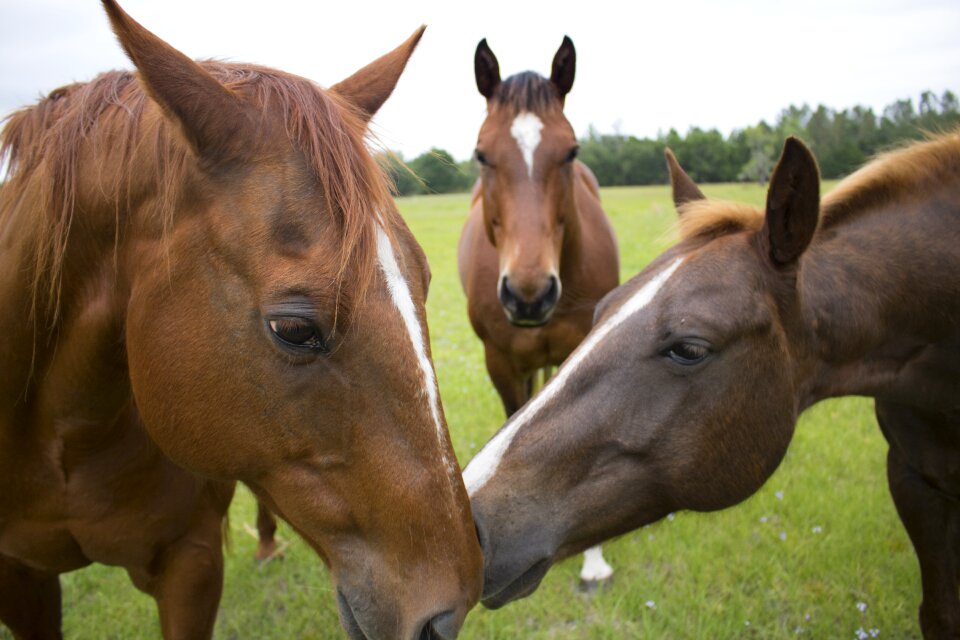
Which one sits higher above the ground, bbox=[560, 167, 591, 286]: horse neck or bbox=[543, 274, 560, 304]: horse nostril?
bbox=[560, 167, 591, 286]: horse neck

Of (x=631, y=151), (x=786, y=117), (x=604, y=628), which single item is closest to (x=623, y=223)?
(x=604, y=628)

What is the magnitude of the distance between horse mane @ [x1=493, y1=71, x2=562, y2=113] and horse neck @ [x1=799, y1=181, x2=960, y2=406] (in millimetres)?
2604

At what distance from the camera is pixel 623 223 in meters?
26.6

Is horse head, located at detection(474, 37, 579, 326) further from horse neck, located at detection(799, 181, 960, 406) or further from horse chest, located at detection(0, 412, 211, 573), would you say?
horse chest, located at detection(0, 412, 211, 573)

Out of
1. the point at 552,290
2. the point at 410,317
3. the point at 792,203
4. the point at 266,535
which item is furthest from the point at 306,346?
the point at 266,535

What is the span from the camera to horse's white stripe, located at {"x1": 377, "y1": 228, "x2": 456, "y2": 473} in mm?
1560

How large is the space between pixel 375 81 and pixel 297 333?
3.55 ft

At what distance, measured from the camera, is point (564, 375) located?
221 centimetres

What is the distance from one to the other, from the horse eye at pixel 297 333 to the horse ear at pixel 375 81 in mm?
877

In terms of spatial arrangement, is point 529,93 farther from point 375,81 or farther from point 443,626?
point 443,626

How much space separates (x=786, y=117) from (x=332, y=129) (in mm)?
79626

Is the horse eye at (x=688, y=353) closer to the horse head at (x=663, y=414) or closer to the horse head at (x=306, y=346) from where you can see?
the horse head at (x=663, y=414)

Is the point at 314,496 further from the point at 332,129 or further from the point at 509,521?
the point at 332,129

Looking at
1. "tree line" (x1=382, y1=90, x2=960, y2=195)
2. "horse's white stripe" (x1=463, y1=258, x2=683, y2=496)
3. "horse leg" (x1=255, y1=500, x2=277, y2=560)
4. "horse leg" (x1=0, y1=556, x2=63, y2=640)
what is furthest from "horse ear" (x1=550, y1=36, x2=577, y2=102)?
"tree line" (x1=382, y1=90, x2=960, y2=195)
